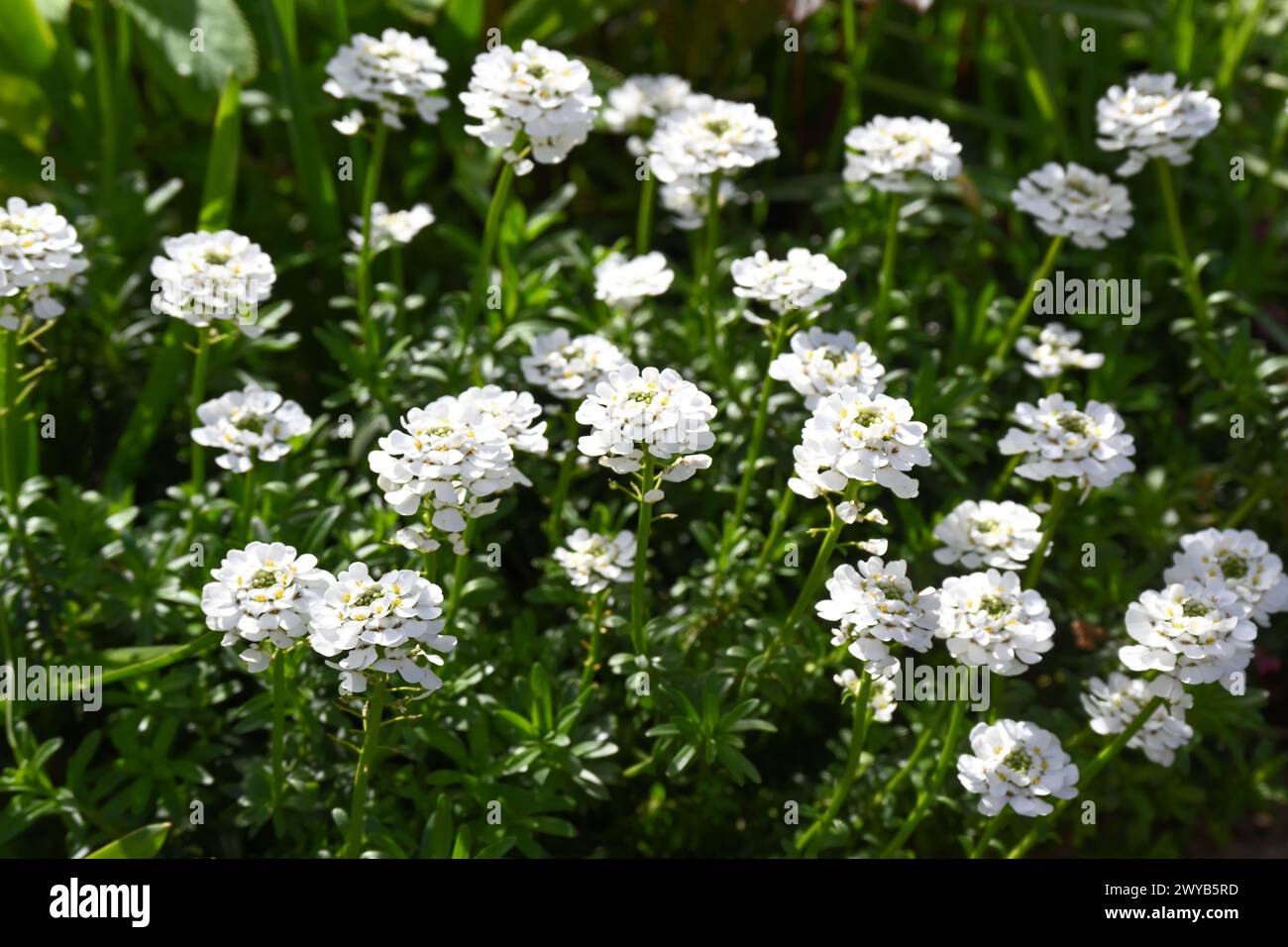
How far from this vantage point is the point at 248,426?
2.63 m

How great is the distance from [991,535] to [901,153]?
85cm

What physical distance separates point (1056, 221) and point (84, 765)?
220cm

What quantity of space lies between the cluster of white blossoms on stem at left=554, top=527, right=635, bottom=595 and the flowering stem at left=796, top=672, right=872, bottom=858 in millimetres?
494

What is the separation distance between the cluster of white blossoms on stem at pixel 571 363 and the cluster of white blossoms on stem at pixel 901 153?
667mm

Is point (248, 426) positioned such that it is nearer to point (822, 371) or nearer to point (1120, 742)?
point (822, 371)

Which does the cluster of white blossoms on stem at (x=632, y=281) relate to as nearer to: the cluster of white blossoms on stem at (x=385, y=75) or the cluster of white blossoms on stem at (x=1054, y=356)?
the cluster of white blossoms on stem at (x=385, y=75)

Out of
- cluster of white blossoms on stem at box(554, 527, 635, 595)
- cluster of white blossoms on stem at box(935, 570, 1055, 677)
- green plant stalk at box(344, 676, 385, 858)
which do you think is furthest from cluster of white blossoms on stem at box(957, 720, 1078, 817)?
green plant stalk at box(344, 676, 385, 858)

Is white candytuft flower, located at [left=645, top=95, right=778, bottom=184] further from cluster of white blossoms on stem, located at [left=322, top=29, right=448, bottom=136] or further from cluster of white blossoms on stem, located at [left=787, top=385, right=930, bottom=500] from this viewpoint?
cluster of white blossoms on stem, located at [left=787, top=385, right=930, bottom=500]

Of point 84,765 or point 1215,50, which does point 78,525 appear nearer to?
point 84,765

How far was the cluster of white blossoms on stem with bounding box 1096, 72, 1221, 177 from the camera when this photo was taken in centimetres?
297

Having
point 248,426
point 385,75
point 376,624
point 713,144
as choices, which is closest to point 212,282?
point 248,426

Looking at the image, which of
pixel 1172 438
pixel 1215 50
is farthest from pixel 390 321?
pixel 1215 50

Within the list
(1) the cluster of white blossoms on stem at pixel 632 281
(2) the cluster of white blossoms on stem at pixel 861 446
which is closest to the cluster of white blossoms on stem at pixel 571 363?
(1) the cluster of white blossoms on stem at pixel 632 281

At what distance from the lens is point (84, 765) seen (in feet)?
8.70
